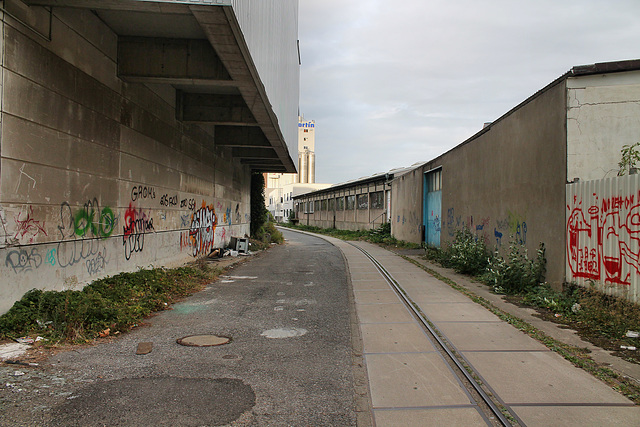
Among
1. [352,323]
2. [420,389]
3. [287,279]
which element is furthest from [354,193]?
[420,389]

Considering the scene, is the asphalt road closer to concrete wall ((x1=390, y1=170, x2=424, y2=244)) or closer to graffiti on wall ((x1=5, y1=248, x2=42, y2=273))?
graffiti on wall ((x1=5, y1=248, x2=42, y2=273))

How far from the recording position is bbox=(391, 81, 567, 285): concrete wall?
30.0 ft

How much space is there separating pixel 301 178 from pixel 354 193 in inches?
3366

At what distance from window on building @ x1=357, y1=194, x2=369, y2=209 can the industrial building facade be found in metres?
25.7

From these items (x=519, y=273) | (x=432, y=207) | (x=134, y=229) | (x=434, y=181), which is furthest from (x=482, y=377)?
(x=434, y=181)

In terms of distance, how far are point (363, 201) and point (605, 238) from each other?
32732mm

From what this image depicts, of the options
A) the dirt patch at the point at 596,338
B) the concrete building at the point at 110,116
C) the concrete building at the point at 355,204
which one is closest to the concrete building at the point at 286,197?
the concrete building at the point at 355,204

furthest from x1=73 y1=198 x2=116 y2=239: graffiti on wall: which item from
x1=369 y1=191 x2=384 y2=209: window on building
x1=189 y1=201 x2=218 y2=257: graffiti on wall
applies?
x1=369 y1=191 x2=384 y2=209: window on building

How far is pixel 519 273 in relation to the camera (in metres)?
10.2

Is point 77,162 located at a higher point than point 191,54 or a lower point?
lower

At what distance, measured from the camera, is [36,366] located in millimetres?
5176

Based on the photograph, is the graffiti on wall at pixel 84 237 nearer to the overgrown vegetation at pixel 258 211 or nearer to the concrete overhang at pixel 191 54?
the concrete overhang at pixel 191 54

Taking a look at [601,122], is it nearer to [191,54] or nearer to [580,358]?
[580,358]

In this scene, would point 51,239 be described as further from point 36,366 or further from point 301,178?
point 301,178
